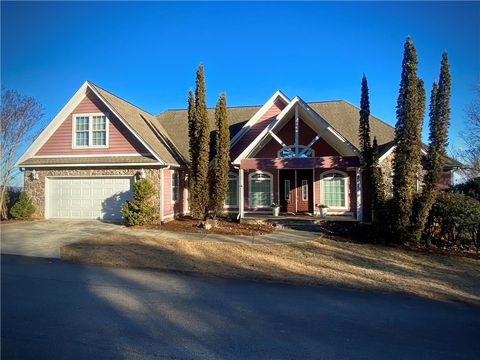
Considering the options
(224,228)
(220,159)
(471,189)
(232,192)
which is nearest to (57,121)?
(220,159)

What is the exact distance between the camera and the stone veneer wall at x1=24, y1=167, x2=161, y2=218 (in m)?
15.8

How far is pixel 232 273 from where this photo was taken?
26.2ft

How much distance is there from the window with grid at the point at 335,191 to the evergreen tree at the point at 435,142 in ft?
21.1

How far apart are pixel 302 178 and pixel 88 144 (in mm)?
11605

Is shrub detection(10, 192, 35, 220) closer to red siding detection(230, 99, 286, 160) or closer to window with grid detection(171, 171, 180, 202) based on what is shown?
window with grid detection(171, 171, 180, 202)

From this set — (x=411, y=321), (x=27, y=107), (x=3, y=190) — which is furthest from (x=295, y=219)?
(x=27, y=107)

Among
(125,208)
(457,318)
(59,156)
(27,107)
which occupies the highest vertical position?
(27,107)

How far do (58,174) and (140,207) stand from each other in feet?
17.7

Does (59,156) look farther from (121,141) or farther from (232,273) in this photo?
(232,273)

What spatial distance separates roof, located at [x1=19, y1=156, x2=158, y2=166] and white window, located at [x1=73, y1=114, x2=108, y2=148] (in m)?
0.73

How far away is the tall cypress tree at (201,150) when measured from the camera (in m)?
14.9

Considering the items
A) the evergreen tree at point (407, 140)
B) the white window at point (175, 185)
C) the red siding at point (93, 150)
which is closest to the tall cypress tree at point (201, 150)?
the white window at point (175, 185)

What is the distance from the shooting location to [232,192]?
747 inches

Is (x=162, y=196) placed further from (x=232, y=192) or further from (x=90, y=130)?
(x=90, y=130)
